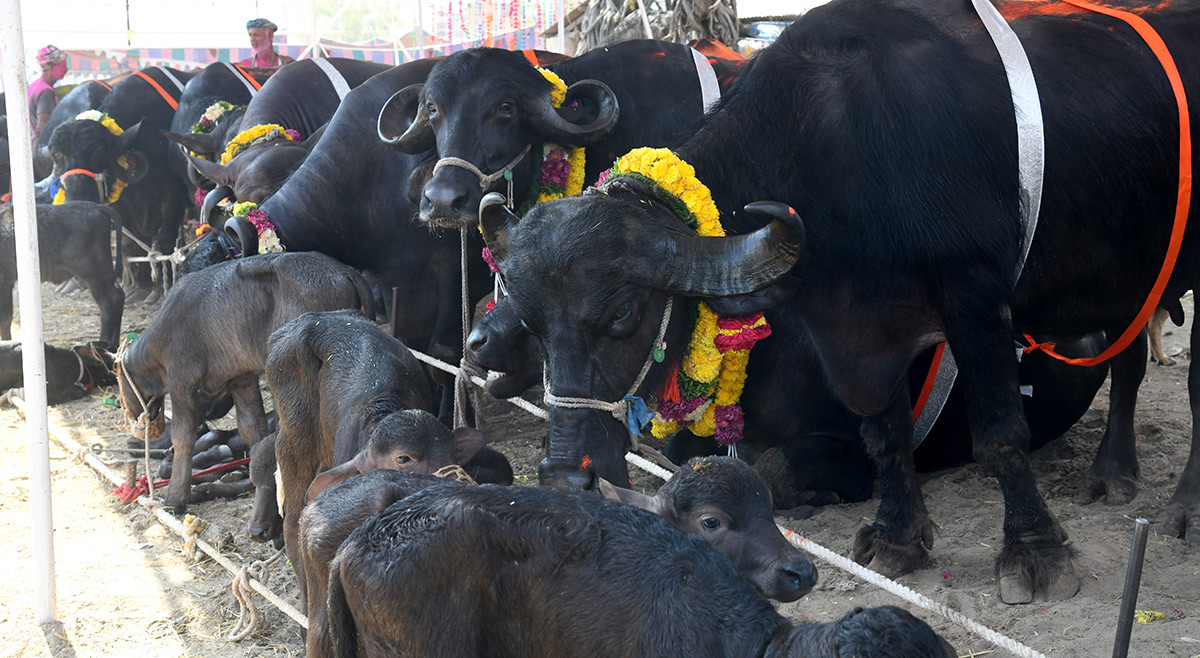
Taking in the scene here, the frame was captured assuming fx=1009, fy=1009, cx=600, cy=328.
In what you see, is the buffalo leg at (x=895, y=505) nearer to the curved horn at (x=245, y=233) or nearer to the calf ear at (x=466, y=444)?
the calf ear at (x=466, y=444)

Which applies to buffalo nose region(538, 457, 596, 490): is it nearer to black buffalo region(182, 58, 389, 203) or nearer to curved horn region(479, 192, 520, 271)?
curved horn region(479, 192, 520, 271)

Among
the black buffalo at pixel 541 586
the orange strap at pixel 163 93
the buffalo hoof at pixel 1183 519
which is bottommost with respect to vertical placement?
the buffalo hoof at pixel 1183 519

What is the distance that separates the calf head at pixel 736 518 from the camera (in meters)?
2.70

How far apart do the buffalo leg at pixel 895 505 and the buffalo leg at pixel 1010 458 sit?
15.9 inches

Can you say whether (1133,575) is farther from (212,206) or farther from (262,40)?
(262,40)

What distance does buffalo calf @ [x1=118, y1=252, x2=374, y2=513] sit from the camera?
5.18 m

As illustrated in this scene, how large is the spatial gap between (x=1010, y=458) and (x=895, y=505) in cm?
61

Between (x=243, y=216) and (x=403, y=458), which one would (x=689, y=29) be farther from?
(x=403, y=458)

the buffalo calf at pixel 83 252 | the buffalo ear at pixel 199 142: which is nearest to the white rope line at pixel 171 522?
the buffalo calf at pixel 83 252

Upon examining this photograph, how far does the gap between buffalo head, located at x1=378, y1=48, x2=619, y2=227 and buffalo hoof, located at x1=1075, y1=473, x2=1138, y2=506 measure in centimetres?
288

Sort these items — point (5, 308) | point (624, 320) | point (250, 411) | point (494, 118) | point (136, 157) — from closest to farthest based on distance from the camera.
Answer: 1. point (624, 320)
2. point (494, 118)
3. point (250, 411)
4. point (5, 308)
5. point (136, 157)

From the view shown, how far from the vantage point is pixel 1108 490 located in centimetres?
460

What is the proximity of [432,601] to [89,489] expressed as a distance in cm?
452

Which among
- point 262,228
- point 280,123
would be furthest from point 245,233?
point 280,123
